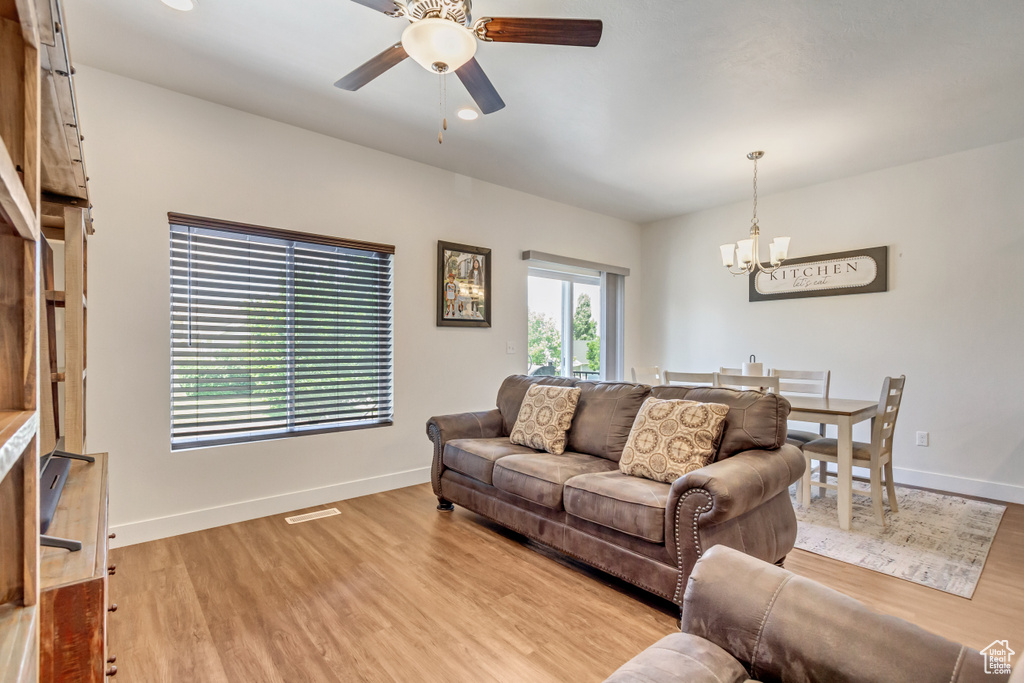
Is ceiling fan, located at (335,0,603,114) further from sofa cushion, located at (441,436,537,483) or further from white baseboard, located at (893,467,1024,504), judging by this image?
white baseboard, located at (893,467,1024,504)

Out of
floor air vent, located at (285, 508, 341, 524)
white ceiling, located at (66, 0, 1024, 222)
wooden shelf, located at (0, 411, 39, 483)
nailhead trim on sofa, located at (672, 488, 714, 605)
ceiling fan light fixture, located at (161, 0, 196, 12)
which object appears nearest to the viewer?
wooden shelf, located at (0, 411, 39, 483)

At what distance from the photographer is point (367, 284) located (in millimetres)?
3762

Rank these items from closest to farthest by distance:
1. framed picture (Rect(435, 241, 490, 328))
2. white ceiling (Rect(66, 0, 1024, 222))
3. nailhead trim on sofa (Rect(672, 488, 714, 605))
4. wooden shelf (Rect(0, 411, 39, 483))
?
wooden shelf (Rect(0, 411, 39, 483))
nailhead trim on sofa (Rect(672, 488, 714, 605))
white ceiling (Rect(66, 0, 1024, 222))
framed picture (Rect(435, 241, 490, 328))

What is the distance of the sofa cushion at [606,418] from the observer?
278cm

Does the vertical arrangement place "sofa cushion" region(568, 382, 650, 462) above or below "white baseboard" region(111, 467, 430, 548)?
above

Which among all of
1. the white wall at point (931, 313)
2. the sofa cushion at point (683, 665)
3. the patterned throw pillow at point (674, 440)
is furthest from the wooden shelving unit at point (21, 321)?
the white wall at point (931, 313)

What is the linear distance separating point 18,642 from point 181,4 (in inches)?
99.9

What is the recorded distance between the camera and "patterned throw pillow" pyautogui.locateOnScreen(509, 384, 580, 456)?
295 cm

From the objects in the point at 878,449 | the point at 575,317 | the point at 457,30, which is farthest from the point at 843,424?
the point at 575,317

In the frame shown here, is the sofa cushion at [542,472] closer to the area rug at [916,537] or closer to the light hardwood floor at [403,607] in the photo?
the light hardwood floor at [403,607]

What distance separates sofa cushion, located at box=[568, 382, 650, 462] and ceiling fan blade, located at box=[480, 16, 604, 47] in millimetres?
1876

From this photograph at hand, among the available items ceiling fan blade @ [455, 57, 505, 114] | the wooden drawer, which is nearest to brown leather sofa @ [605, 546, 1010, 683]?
the wooden drawer

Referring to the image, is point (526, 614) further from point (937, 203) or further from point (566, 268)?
point (937, 203)

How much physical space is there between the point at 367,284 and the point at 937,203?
4.70 m
